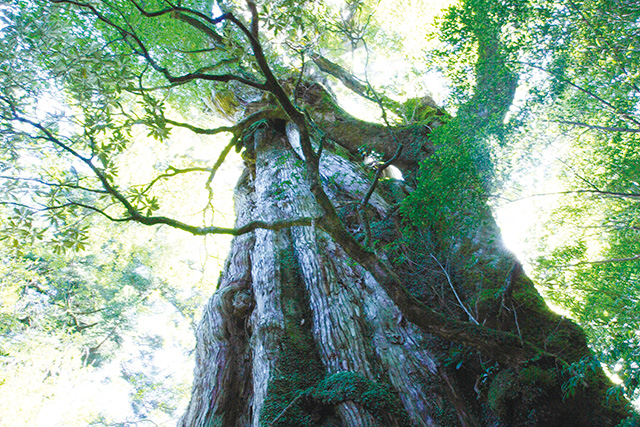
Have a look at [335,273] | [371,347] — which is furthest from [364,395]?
[335,273]

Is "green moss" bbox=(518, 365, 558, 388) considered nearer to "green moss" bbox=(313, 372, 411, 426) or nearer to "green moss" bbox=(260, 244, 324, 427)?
"green moss" bbox=(313, 372, 411, 426)

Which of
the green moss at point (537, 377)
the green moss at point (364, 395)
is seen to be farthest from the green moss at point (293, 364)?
the green moss at point (537, 377)

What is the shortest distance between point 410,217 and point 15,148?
3.65 meters

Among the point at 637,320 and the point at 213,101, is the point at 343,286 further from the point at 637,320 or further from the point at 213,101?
the point at 213,101

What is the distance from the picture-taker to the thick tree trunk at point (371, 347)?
2328 mm

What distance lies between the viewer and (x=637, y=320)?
10.0 feet

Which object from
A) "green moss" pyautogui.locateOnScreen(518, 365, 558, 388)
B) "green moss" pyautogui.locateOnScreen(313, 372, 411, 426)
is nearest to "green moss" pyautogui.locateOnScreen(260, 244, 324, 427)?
"green moss" pyautogui.locateOnScreen(313, 372, 411, 426)

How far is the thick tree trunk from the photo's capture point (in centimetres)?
233

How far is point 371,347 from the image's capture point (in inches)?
117

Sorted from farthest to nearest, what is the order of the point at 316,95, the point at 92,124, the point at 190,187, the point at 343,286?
the point at 190,187 → the point at 316,95 → the point at 343,286 → the point at 92,124

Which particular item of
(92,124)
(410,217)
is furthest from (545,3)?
(92,124)

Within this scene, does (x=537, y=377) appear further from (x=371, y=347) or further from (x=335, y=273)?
(x=335, y=273)

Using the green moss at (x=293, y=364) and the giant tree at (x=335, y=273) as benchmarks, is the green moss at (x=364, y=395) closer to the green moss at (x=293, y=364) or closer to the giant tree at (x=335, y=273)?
the giant tree at (x=335, y=273)

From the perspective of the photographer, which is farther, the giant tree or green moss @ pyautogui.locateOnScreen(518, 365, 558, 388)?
the giant tree
